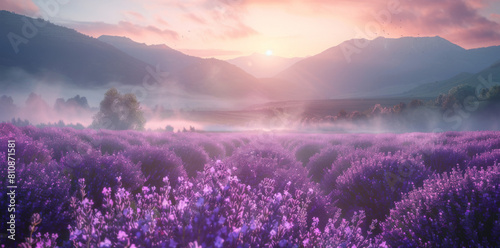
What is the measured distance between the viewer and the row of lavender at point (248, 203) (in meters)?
1.95

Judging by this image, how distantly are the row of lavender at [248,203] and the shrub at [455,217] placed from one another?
0.4 inches

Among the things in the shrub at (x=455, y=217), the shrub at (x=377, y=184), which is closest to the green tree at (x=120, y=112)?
the shrub at (x=377, y=184)

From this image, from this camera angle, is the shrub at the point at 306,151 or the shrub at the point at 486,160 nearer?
the shrub at the point at 486,160

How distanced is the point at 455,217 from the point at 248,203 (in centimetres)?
210

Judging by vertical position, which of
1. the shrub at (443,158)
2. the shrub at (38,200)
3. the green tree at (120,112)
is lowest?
A: the shrub at (38,200)

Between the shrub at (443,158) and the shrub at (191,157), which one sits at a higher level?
the shrub at (443,158)

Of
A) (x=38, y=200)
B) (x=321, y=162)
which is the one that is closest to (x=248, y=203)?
→ (x=38, y=200)

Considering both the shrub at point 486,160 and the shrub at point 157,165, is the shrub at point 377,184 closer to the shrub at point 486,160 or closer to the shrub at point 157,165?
the shrub at point 486,160

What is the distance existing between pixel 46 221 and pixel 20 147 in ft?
10.1

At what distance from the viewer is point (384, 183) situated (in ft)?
16.8

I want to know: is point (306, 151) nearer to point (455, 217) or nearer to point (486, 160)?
point (486, 160)

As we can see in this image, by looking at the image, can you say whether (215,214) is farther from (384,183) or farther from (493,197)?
(384,183)

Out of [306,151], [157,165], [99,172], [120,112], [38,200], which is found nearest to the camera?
[38,200]

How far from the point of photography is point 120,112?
51344 mm
